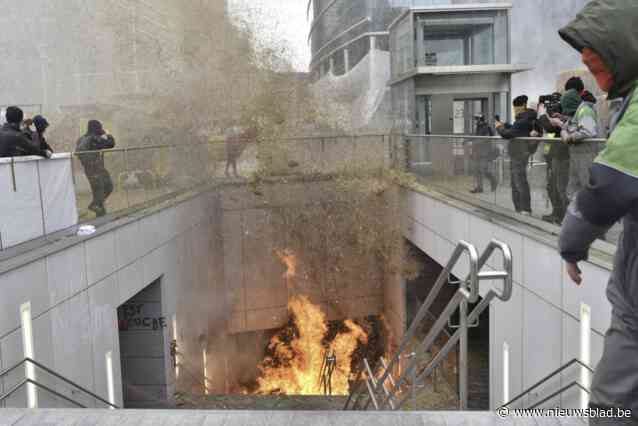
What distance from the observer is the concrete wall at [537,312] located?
20.1 feet

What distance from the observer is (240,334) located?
2130 centimetres

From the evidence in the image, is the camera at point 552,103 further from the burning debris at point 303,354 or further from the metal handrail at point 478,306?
the burning debris at point 303,354

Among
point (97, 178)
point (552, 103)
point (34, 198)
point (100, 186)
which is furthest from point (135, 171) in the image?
point (552, 103)

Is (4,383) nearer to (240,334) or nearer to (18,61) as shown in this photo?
(240,334)

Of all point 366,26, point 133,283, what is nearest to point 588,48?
point 133,283

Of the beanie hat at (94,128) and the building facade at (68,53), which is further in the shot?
the building facade at (68,53)

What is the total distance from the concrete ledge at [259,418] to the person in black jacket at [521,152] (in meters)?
4.85

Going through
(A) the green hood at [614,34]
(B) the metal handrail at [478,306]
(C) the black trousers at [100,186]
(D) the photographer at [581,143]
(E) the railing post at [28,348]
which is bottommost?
(E) the railing post at [28,348]

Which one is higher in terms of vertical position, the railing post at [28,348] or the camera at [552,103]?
the camera at [552,103]

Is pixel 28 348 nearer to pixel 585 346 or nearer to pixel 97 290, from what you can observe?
pixel 97 290

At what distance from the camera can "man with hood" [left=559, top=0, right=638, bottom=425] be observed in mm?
1712

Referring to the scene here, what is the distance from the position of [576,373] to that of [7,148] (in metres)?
7.01

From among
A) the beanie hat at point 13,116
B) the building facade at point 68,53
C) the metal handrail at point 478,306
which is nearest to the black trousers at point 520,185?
the metal handrail at point 478,306

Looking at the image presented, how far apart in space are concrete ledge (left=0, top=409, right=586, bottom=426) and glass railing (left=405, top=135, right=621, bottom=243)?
235 centimetres
